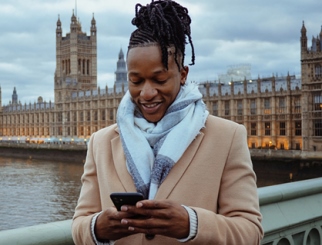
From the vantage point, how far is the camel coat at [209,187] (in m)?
1.35

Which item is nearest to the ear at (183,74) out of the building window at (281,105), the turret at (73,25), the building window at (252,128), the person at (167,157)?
the person at (167,157)

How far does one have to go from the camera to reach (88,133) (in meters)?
44.1

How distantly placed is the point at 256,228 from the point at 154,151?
0.37m

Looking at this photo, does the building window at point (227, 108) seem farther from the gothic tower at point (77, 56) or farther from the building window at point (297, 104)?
the gothic tower at point (77, 56)

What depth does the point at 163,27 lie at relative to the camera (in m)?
1.46

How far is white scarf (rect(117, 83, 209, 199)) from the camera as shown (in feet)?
4.59

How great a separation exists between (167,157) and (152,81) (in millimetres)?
245

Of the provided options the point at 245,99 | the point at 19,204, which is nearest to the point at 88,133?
the point at 245,99

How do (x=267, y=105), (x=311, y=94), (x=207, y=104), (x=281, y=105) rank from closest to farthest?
1. (x=311, y=94)
2. (x=281, y=105)
3. (x=267, y=105)
4. (x=207, y=104)

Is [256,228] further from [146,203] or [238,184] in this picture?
[146,203]

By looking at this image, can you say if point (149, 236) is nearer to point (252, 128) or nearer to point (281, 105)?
point (281, 105)

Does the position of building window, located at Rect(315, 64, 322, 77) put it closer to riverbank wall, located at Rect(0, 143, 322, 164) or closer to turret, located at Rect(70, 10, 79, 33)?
riverbank wall, located at Rect(0, 143, 322, 164)

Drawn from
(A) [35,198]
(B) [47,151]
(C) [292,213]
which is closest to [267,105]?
(A) [35,198]

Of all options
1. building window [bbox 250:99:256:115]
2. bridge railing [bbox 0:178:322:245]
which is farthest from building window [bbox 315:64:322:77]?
bridge railing [bbox 0:178:322:245]
